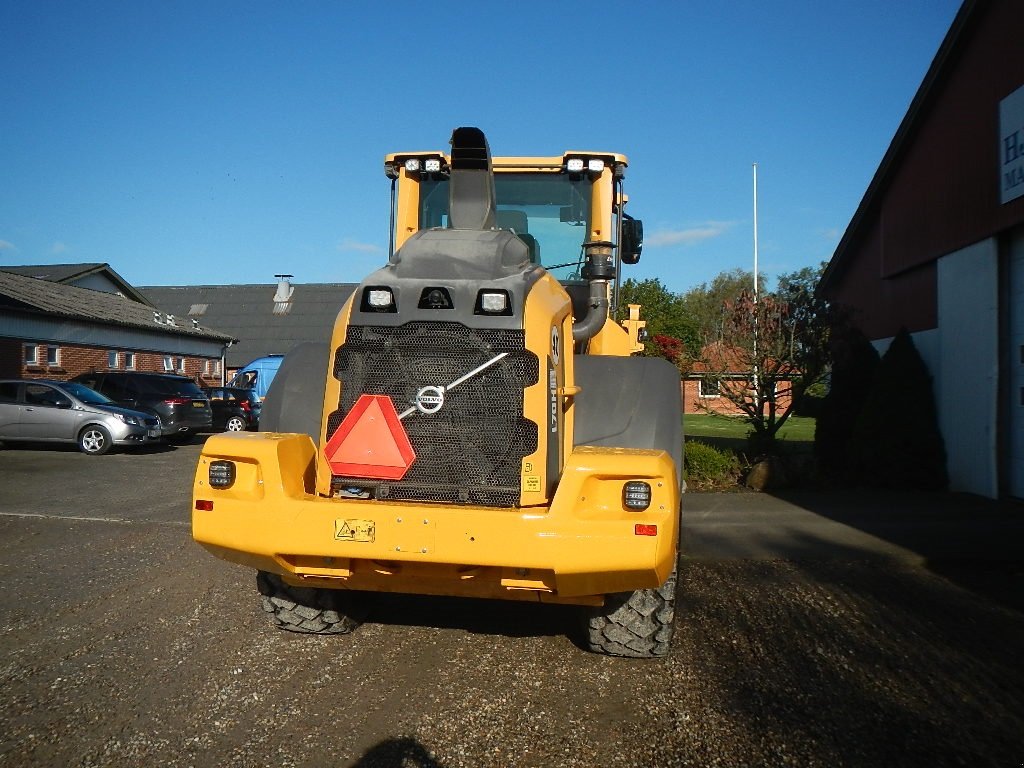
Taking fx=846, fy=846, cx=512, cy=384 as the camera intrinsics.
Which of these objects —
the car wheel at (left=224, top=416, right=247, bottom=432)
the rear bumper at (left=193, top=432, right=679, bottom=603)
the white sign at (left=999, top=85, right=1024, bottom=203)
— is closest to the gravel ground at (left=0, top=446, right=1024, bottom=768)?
the rear bumper at (left=193, top=432, right=679, bottom=603)

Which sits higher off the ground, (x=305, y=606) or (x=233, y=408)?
(x=233, y=408)

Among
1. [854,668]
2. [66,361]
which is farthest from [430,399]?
[66,361]

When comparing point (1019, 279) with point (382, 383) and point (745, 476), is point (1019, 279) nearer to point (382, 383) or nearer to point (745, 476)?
point (745, 476)

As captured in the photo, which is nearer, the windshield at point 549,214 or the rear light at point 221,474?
the rear light at point 221,474

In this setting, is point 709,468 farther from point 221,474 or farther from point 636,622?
point 221,474

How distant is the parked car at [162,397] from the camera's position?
62.4 ft

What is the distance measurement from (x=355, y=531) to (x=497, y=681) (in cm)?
117

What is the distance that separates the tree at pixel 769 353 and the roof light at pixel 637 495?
910cm

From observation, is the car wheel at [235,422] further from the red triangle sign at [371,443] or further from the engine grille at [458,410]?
the engine grille at [458,410]

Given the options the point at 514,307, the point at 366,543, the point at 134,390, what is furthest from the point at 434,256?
the point at 134,390

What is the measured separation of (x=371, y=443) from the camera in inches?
155

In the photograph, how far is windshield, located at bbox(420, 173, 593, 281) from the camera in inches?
243

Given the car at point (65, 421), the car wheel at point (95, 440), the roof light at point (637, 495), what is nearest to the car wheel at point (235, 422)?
the car at point (65, 421)

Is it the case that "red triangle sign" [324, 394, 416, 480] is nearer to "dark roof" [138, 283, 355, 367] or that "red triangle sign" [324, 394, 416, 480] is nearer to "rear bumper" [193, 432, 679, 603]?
"rear bumper" [193, 432, 679, 603]
